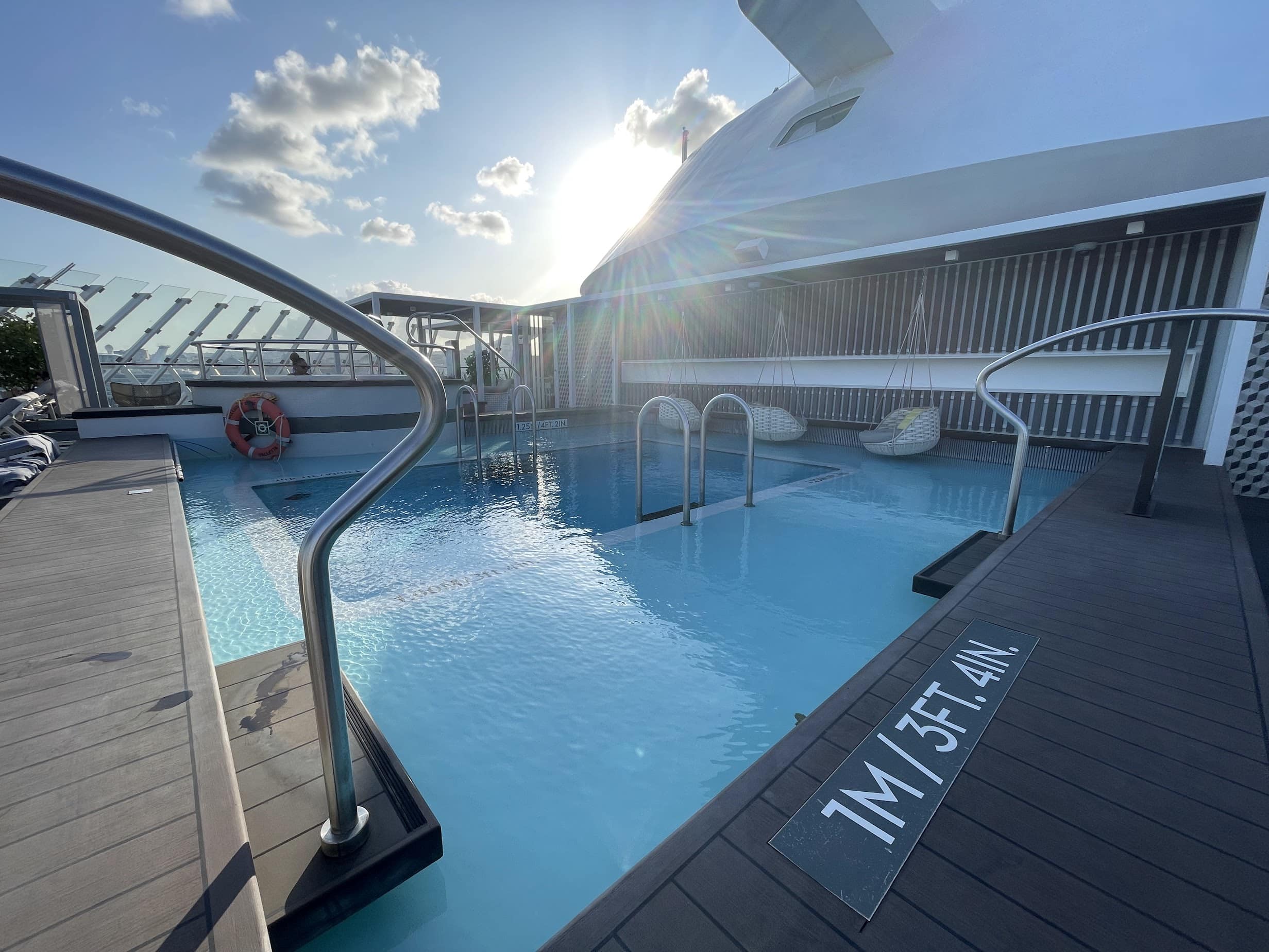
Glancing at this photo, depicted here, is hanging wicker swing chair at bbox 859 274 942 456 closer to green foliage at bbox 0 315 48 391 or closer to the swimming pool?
the swimming pool

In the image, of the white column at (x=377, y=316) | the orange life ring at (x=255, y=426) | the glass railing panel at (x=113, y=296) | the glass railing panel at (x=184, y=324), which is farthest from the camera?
the glass railing panel at (x=184, y=324)

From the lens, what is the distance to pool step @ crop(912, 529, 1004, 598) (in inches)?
109

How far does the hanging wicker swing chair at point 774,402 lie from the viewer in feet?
26.6

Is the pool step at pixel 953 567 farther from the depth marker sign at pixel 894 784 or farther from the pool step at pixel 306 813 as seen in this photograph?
the pool step at pixel 306 813

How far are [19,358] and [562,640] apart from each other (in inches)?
422

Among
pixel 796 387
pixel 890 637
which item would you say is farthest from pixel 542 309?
pixel 890 637

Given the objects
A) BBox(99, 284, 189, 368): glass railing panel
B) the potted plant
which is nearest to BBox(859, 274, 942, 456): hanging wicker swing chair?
the potted plant

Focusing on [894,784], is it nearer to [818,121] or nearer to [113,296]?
[818,121]

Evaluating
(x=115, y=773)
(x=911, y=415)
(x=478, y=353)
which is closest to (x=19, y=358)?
(x=478, y=353)

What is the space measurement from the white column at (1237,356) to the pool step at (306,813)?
23.2ft

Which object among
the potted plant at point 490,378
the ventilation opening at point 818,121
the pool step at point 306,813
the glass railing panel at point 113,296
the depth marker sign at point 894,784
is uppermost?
the ventilation opening at point 818,121

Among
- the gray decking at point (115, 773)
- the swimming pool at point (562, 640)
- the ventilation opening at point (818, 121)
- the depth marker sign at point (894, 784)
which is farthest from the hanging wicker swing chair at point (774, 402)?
the gray decking at point (115, 773)

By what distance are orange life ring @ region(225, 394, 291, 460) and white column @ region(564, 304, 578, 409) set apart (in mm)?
6063

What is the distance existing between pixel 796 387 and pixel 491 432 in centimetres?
585
